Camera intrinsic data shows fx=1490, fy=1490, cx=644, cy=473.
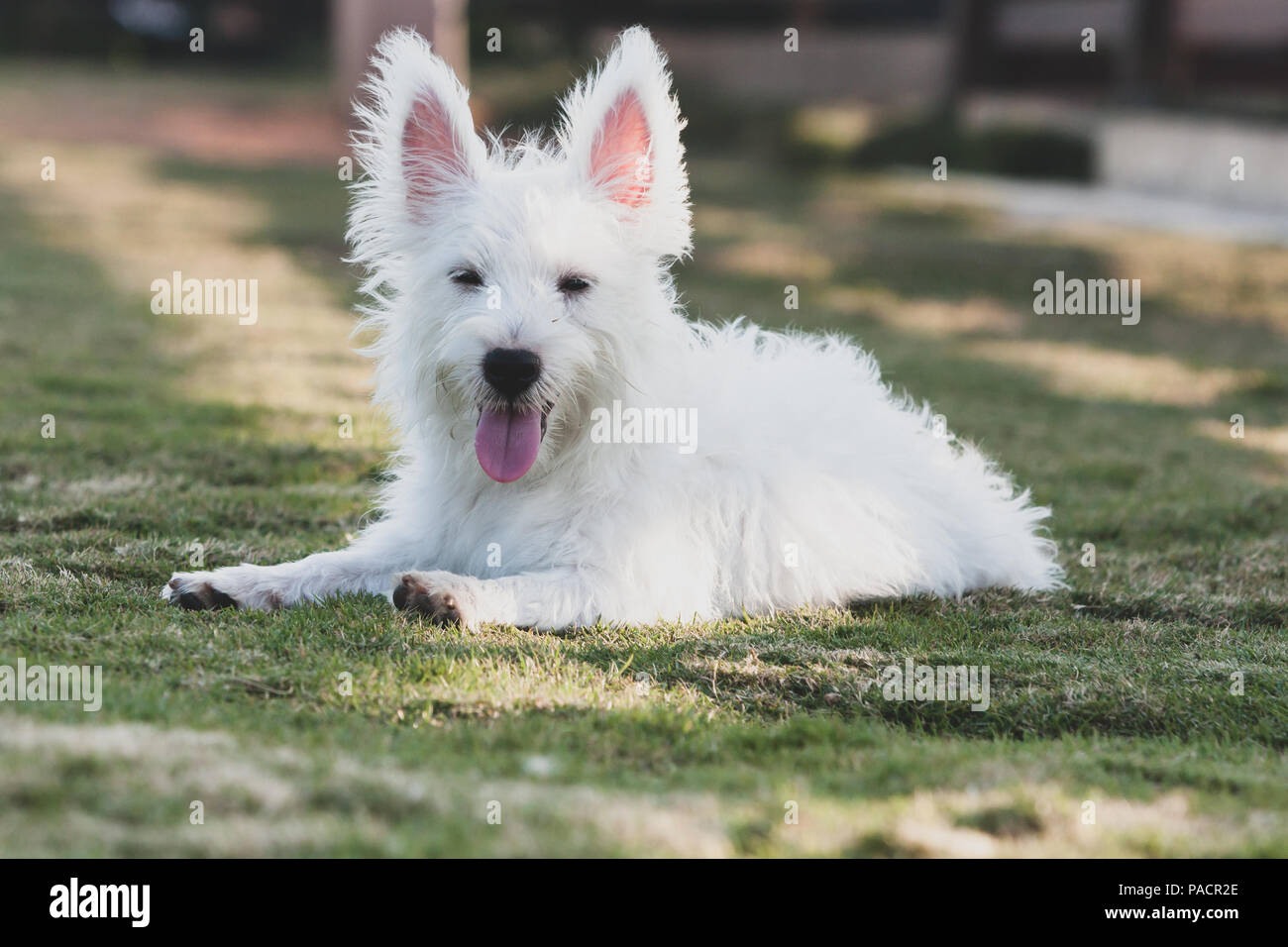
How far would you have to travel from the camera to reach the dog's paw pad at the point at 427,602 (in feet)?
15.6

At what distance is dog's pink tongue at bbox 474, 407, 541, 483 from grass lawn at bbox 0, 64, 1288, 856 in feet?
1.79

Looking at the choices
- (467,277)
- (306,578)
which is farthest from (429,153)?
(306,578)

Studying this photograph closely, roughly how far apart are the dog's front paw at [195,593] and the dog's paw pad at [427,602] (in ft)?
1.90

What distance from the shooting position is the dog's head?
15.8 feet

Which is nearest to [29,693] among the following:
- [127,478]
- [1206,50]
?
[127,478]

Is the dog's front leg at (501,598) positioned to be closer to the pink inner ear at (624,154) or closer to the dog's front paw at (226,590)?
the dog's front paw at (226,590)

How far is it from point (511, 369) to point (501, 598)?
744mm

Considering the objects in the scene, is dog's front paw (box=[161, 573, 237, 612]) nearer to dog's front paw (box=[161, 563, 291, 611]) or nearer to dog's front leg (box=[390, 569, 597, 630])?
dog's front paw (box=[161, 563, 291, 611])

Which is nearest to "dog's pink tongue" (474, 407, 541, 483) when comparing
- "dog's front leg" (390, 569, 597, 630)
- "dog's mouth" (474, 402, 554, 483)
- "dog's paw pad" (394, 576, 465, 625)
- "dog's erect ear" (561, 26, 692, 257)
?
"dog's mouth" (474, 402, 554, 483)

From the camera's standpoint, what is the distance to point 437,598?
4746 mm

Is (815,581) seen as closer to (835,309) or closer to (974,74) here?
(835,309)

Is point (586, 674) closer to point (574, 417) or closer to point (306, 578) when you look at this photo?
point (574, 417)

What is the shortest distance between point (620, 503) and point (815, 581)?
0.84 metres

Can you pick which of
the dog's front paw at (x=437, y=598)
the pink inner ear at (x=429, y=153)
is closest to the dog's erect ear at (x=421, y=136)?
the pink inner ear at (x=429, y=153)
